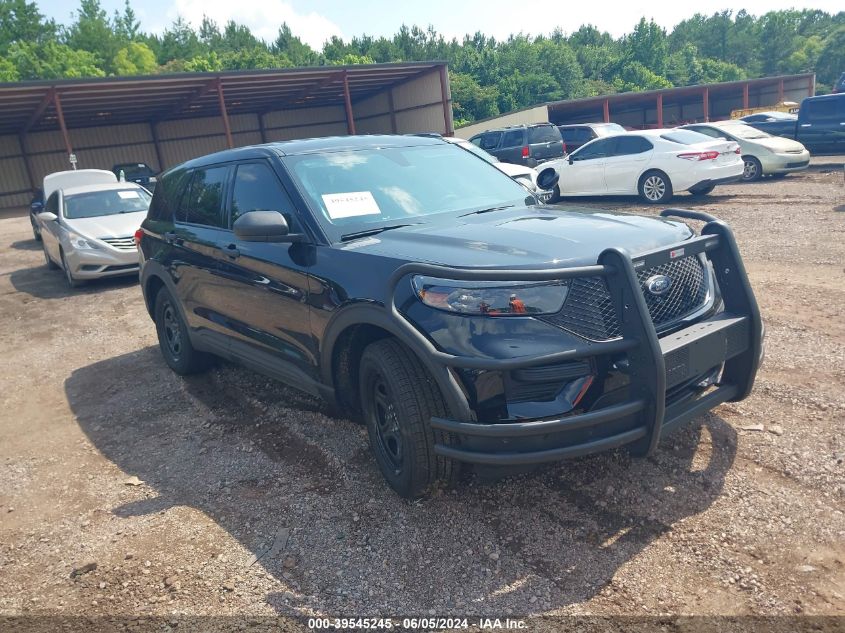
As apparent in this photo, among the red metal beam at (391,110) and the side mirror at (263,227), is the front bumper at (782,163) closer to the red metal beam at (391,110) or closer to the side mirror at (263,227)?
the side mirror at (263,227)

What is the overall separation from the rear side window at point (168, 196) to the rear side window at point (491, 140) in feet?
50.7

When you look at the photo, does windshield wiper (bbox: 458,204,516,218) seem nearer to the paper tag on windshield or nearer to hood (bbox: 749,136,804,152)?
the paper tag on windshield

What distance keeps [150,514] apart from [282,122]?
3570 cm

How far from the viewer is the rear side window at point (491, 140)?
20.2 meters

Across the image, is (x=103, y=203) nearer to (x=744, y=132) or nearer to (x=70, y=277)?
(x=70, y=277)

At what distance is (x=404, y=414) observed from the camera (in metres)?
3.11

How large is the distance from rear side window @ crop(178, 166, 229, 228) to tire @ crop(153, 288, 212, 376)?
2.67 feet

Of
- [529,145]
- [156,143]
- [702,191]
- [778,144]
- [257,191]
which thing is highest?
[156,143]

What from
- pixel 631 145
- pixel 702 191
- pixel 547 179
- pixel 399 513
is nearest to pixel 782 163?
pixel 702 191

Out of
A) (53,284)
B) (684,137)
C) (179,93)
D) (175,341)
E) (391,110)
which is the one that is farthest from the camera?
(391,110)

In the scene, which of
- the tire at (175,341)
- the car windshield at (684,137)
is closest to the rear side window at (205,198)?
the tire at (175,341)

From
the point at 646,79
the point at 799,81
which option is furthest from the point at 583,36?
the point at 799,81

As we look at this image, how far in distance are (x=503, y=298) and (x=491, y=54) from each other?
64594 mm

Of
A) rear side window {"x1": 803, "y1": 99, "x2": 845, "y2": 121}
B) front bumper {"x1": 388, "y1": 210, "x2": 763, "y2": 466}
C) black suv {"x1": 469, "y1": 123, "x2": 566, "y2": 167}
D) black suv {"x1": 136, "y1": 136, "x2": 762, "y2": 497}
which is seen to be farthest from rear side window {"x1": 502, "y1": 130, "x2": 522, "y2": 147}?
front bumper {"x1": 388, "y1": 210, "x2": 763, "y2": 466}
